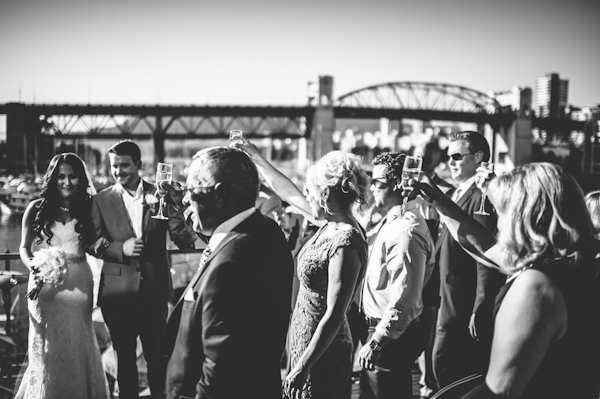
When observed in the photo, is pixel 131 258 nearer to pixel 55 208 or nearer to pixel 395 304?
pixel 55 208

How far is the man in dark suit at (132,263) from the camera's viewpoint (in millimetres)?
3793

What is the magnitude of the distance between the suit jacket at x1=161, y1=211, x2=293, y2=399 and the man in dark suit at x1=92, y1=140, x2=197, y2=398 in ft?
6.09

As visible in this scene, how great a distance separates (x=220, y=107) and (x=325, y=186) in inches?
2645

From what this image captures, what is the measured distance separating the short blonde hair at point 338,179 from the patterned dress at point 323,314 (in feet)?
0.50

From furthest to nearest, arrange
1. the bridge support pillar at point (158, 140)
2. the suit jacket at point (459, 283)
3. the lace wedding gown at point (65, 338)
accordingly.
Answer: the bridge support pillar at point (158, 140) < the lace wedding gown at point (65, 338) < the suit jacket at point (459, 283)

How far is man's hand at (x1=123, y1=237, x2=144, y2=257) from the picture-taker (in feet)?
12.1

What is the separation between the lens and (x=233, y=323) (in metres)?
1.92

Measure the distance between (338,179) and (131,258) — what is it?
180cm

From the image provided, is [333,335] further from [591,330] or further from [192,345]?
[591,330]

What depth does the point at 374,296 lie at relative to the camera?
3098mm

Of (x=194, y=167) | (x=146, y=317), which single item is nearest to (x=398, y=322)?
(x=194, y=167)

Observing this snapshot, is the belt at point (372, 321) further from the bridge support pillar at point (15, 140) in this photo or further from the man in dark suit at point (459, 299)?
the bridge support pillar at point (15, 140)

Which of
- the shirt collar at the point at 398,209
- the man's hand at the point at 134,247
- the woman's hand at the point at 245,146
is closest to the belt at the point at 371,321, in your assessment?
the shirt collar at the point at 398,209

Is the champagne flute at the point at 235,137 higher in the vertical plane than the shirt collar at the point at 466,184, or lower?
higher
